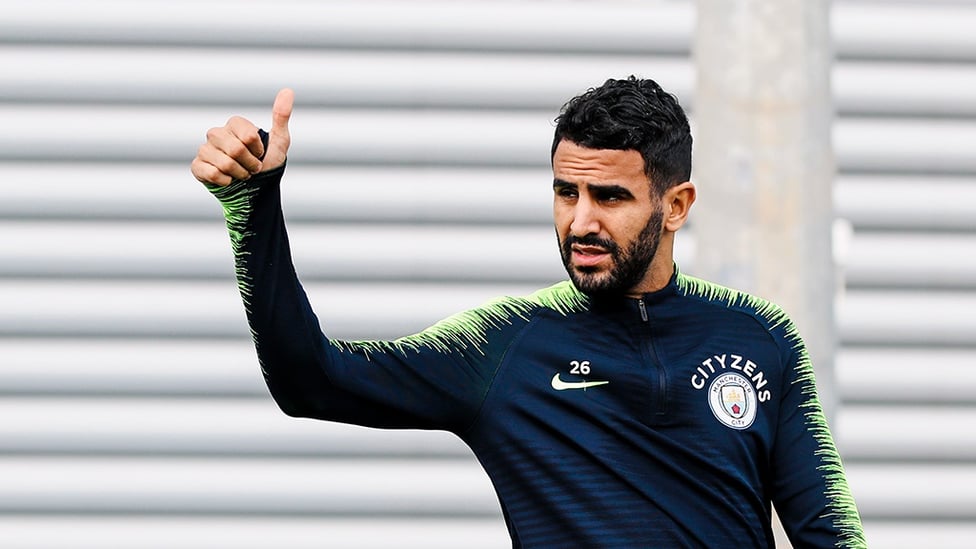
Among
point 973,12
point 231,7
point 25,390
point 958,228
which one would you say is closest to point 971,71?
point 973,12

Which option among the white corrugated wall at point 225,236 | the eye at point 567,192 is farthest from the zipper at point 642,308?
the white corrugated wall at point 225,236

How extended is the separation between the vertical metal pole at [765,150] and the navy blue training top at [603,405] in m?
1.60

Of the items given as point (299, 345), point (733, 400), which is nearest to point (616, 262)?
point (733, 400)

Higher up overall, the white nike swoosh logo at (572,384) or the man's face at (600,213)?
the man's face at (600,213)

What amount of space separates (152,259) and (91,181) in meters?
0.33

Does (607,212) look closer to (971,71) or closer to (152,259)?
(152,259)

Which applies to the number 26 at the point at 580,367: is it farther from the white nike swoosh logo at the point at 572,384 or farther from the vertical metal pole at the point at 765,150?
the vertical metal pole at the point at 765,150

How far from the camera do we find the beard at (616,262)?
2.58m

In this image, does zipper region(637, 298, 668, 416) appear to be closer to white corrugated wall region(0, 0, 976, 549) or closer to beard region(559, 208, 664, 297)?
beard region(559, 208, 664, 297)

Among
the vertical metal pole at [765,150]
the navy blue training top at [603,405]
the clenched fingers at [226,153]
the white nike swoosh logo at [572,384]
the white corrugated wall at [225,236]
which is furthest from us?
the white corrugated wall at [225,236]

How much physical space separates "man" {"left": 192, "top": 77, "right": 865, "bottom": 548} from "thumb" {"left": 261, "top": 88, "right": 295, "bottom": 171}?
0.60 feet

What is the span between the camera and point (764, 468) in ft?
8.59

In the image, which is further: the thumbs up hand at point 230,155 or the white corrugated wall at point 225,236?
the white corrugated wall at point 225,236

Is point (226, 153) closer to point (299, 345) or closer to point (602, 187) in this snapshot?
point (299, 345)
